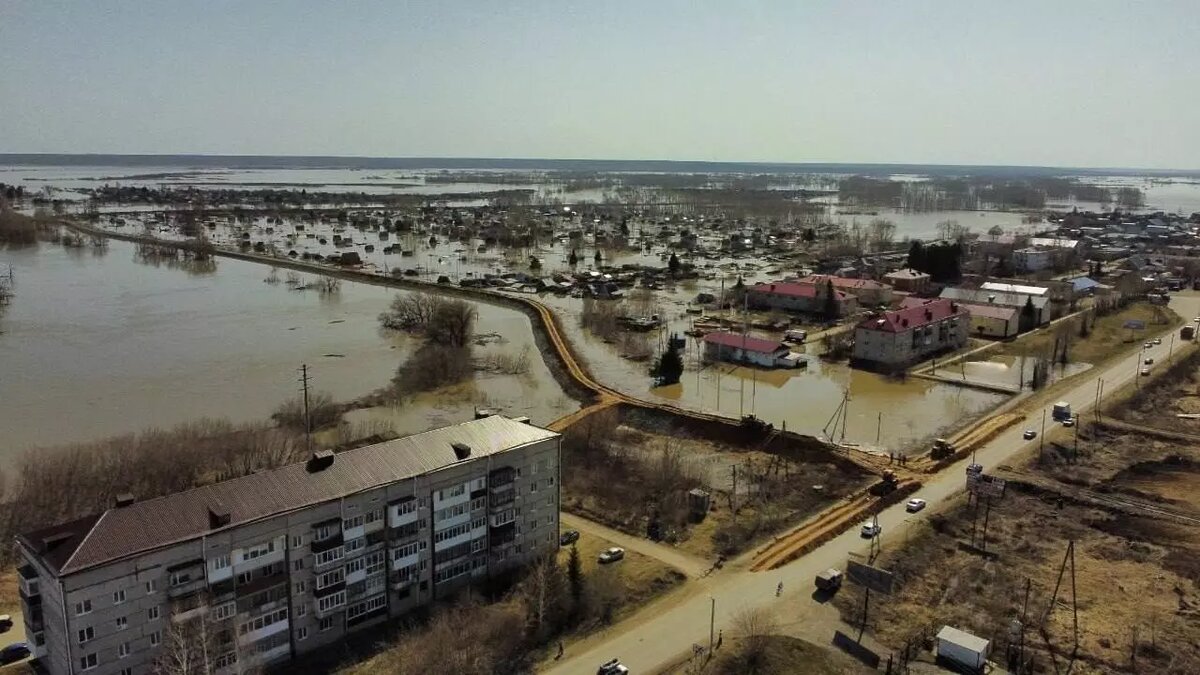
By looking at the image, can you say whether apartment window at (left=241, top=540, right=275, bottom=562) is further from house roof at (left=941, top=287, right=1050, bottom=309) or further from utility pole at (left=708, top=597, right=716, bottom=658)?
house roof at (left=941, top=287, right=1050, bottom=309)

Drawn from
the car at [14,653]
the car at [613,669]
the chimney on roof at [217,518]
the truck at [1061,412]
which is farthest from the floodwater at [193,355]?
the truck at [1061,412]

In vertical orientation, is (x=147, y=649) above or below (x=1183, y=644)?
above

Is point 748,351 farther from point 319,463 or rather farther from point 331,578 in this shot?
point 331,578

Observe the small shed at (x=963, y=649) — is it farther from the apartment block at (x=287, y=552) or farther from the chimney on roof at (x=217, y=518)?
the chimney on roof at (x=217, y=518)

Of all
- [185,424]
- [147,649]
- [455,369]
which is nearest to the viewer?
[147,649]

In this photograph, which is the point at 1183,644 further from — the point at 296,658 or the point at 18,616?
the point at 18,616

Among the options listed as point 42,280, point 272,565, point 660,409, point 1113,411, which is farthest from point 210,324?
point 1113,411

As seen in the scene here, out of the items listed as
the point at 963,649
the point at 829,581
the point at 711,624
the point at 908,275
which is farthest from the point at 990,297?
the point at 711,624
